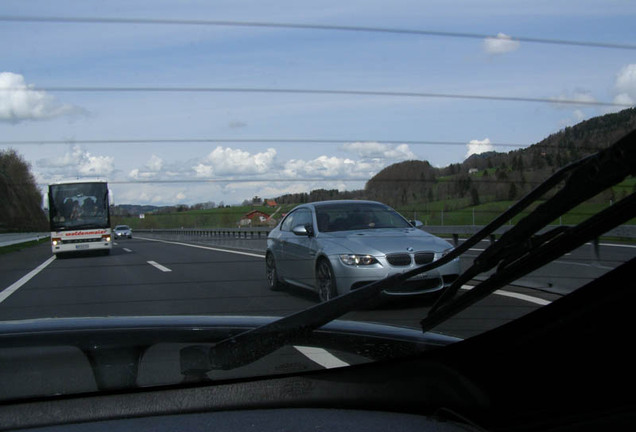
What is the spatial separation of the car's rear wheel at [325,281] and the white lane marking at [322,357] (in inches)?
78.0

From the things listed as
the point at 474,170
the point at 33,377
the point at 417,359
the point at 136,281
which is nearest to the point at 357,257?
the point at 474,170

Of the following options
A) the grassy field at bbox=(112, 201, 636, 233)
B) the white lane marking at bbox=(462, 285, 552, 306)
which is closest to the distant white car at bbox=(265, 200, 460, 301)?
the grassy field at bbox=(112, 201, 636, 233)

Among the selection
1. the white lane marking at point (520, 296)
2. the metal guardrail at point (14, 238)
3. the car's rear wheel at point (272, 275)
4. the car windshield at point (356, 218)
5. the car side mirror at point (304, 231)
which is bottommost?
the metal guardrail at point (14, 238)

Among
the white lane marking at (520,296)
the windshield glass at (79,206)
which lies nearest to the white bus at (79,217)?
the windshield glass at (79,206)

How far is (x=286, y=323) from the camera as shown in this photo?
90.8 inches

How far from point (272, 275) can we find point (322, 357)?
375 centimetres

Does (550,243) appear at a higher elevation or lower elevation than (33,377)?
higher

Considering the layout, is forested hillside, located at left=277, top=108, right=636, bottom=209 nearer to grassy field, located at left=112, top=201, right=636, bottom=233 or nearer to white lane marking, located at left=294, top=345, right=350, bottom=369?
grassy field, located at left=112, top=201, right=636, bottom=233

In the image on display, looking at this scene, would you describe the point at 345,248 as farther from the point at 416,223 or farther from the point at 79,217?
the point at 79,217

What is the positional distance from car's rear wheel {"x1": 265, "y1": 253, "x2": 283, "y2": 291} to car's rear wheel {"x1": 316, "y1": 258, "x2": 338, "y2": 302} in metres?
0.99

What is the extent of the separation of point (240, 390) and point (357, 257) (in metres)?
2.45

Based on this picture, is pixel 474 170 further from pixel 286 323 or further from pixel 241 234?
pixel 241 234

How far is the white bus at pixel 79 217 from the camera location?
18.4 meters

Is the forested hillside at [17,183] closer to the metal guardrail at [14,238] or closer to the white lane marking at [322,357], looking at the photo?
the white lane marking at [322,357]
